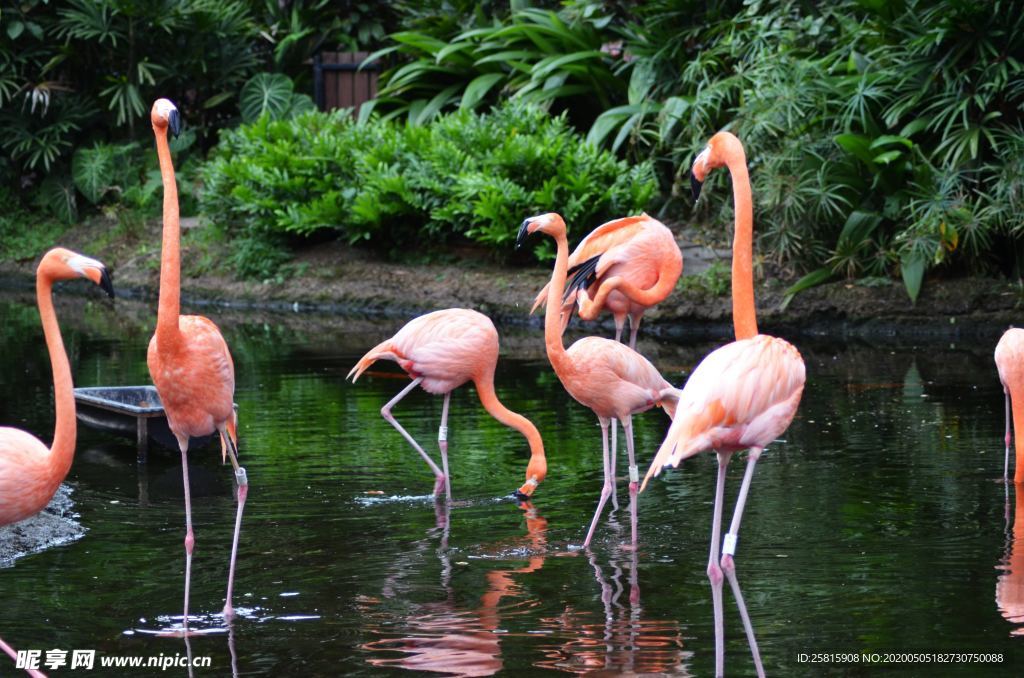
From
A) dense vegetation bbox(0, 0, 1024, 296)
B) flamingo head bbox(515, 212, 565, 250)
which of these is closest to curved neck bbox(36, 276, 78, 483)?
flamingo head bbox(515, 212, 565, 250)

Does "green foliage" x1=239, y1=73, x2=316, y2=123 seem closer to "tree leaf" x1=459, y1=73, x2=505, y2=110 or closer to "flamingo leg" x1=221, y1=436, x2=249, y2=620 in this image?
"tree leaf" x1=459, y1=73, x2=505, y2=110

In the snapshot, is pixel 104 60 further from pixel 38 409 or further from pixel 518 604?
pixel 518 604

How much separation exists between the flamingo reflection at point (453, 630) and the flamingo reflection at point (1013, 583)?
A: 60.7 inches

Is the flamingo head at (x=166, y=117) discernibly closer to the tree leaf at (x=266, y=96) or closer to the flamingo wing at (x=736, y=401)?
the flamingo wing at (x=736, y=401)

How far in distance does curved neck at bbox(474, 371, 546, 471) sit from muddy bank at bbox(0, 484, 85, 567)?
1.89 meters

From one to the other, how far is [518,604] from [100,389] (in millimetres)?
3620

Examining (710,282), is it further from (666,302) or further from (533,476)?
(533,476)

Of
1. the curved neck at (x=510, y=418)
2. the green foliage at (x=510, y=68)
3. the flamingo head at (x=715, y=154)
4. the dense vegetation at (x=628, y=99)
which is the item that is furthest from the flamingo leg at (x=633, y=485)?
the green foliage at (x=510, y=68)

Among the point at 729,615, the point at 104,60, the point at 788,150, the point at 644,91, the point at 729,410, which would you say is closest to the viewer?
the point at 729,410

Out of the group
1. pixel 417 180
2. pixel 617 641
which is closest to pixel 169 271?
pixel 617 641

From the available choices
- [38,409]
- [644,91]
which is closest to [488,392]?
[38,409]

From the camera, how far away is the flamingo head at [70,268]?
11.6ft

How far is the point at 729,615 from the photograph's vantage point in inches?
161

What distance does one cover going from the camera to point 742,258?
4.27 meters
